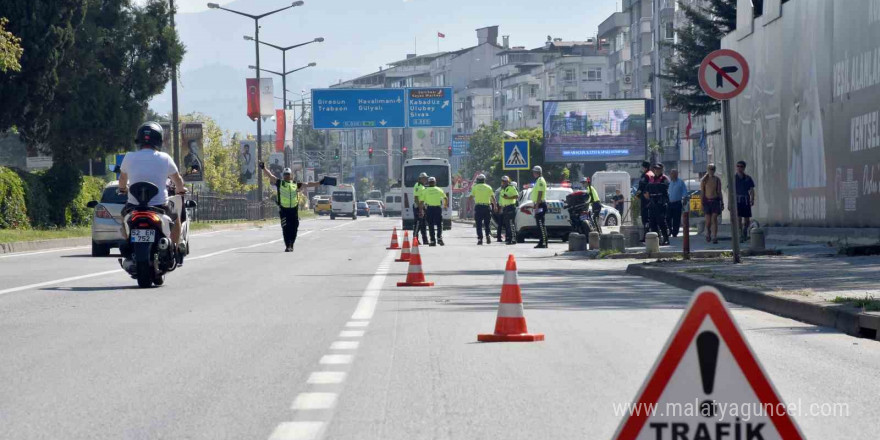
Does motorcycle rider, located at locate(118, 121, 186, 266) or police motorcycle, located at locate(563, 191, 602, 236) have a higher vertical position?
motorcycle rider, located at locate(118, 121, 186, 266)

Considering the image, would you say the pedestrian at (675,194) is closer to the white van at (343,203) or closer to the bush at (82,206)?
the bush at (82,206)

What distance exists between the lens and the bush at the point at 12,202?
36531mm

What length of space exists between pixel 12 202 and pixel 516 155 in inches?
661

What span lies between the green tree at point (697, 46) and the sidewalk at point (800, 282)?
31534mm

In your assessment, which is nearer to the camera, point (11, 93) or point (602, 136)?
point (11, 93)

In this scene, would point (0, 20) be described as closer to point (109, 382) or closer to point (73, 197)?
point (73, 197)

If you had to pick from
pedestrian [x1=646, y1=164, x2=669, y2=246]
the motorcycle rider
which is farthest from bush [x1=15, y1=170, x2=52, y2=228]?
the motorcycle rider

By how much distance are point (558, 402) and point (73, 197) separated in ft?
119

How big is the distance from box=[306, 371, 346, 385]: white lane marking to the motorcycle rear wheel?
7.56 meters

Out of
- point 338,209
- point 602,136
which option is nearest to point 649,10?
point 338,209

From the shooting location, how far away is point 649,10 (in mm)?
118062

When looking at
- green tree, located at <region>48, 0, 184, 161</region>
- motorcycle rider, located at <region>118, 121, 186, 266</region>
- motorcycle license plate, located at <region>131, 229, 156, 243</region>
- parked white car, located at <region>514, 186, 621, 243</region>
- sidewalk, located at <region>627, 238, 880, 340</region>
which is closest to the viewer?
sidewalk, located at <region>627, 238, 880, 340</region>

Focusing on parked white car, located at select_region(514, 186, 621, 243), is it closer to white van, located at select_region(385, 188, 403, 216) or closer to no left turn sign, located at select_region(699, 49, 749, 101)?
no left turn sign, located at select_region(699, 49, 749, 101)

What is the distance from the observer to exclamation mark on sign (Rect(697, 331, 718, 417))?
4.27 m
